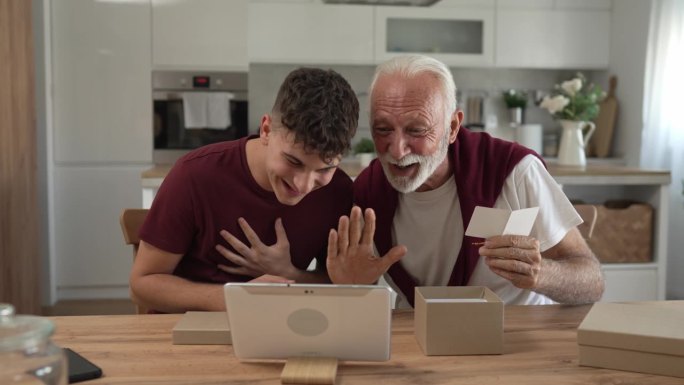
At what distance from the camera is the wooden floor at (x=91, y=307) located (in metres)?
4.62

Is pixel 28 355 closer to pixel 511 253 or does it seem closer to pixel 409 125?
pixel 511 253

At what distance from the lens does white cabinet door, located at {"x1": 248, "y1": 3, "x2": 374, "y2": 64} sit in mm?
5016

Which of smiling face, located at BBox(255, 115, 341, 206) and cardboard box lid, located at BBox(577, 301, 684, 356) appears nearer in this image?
cardboard box lid, located at BBox(577, 301, 684, 356)

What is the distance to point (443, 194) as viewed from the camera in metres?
2.11

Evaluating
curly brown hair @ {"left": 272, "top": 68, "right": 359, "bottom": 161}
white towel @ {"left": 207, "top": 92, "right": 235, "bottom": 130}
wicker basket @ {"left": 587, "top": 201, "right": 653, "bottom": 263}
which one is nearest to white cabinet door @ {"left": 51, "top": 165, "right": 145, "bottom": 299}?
white towel @ {"left": 207, "top": 92, "right": 235, "bottom": 130}

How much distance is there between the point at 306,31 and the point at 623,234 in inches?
93.8

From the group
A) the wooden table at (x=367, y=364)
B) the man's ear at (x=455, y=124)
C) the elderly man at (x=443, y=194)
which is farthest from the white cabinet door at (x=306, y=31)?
the wooden table at (x=367, y=364)

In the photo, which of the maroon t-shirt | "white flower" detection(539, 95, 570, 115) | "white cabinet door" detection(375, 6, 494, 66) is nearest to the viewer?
the maroon t-shirt

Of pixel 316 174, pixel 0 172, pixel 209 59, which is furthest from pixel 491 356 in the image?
pixel 209 59

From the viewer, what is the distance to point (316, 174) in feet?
5.53

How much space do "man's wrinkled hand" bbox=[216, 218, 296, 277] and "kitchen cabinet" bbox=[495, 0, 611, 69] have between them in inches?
146

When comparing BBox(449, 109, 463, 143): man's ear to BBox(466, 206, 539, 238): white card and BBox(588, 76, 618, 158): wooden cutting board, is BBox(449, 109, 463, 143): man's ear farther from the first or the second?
BBox(588, 76, 618, 158): wooden cutting board

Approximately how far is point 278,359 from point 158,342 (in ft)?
0.94

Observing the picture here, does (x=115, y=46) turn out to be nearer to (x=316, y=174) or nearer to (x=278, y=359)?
(x=316, y=174)
